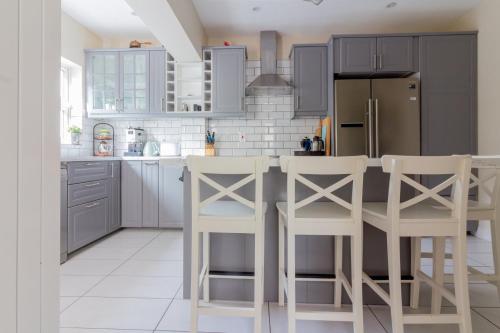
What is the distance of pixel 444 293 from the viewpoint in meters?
1.49

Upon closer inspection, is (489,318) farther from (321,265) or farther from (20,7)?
(20,7)

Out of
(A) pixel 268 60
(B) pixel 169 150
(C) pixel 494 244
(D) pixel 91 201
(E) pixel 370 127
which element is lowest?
(C) pixel 494 244

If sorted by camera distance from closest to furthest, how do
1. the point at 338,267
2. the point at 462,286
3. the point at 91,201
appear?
the point at 462,286 < the point at 338,267 < the point at 91,201

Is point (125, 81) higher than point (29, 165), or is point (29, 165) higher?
point (125, 81)

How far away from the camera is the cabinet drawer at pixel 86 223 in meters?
2.80

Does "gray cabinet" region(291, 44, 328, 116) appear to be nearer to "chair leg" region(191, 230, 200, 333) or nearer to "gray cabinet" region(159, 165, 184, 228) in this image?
"gray cabinet" region(159, 165, 184, 228)

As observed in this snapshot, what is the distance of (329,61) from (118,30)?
9.72 feet

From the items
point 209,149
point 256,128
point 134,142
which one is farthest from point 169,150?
point 256,128

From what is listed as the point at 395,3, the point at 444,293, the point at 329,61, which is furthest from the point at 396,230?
the point at 395,3

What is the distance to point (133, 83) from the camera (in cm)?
402

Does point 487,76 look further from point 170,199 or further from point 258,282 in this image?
point 170,199

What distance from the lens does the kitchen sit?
193cm

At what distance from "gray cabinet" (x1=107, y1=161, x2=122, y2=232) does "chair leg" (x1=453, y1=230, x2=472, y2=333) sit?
11.4 ft

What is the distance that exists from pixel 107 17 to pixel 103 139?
5.40 feet
